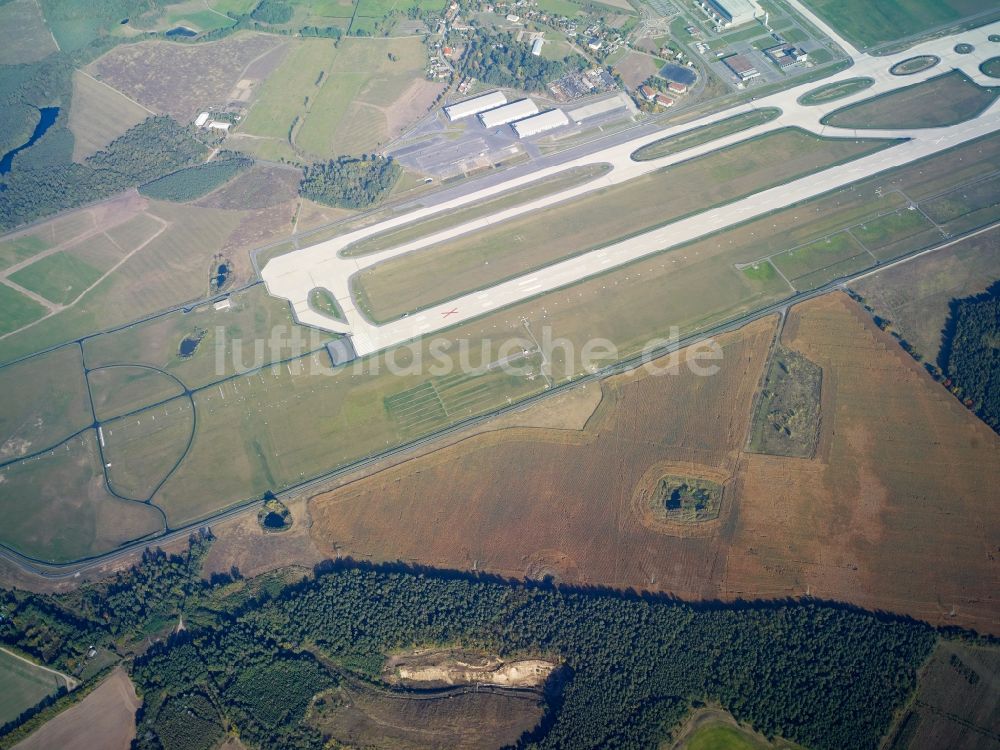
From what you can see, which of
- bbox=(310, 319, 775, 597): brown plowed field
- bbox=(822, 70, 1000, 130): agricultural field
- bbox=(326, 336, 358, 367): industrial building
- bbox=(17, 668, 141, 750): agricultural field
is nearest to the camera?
bbox=(17, 668, 141, 750): agricultural field

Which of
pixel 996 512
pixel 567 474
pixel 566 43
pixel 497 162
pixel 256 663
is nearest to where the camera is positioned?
pixel 256 663

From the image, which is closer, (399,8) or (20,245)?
(20,245)

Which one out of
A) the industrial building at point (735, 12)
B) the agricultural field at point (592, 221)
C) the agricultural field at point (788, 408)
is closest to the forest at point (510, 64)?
the industrial building at point (735, 12)

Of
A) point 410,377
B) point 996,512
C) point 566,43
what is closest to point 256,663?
point 410,377

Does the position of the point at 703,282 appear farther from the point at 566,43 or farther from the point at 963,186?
the point at 566,43

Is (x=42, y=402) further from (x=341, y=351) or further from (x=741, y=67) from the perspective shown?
(x=741, y=67)

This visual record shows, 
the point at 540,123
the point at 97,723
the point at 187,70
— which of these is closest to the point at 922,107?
the point at 540,123

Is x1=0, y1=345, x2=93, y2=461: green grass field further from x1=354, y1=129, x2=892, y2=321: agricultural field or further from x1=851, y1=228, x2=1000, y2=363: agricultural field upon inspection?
x1=851, y1=228, x2=1000, y2=363: agricultural field

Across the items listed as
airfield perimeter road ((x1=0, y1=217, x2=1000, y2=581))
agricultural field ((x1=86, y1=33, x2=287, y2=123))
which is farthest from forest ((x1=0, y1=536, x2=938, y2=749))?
agricultural field ((x1=86, y1=33, x2=287, y2=123))
